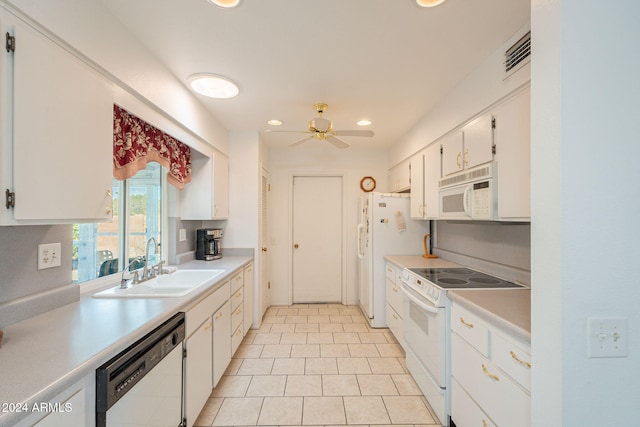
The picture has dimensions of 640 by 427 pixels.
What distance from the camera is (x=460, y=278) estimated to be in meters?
2.23

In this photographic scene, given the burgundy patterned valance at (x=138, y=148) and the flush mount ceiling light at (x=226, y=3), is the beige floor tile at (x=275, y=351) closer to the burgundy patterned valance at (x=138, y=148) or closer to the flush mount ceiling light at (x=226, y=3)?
the burgundy patterned valance at (x=138, y=148)

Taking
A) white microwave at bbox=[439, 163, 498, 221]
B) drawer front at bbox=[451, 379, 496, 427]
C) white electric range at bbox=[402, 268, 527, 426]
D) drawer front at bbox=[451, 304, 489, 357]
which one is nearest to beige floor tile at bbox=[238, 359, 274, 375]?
white electric range at bbox=[402, 268, 527, 426]

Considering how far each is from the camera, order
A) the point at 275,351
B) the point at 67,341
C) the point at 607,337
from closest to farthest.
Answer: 1. the point at 607,337
2. the point at 67,341
3. the point at 275,351

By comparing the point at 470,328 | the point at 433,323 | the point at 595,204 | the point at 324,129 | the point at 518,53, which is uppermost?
the point at 518,53

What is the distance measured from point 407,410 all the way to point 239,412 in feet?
3.94

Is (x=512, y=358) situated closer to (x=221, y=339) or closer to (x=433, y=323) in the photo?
(x=433, y=323)

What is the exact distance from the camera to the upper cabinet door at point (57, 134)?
1.02 m

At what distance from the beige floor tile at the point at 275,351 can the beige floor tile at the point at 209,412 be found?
70cm

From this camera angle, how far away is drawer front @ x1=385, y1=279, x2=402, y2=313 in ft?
9.82

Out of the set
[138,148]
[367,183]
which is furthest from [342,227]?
[138,148]

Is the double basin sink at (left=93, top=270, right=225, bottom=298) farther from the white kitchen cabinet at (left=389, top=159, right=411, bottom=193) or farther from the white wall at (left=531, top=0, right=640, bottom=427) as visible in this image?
the white kitchen cabinet at (left=389, top=159, right=411, bottom=193)

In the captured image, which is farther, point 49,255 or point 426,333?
point 426,333

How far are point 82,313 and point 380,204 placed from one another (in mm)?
2974

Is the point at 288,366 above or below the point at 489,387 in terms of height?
below
